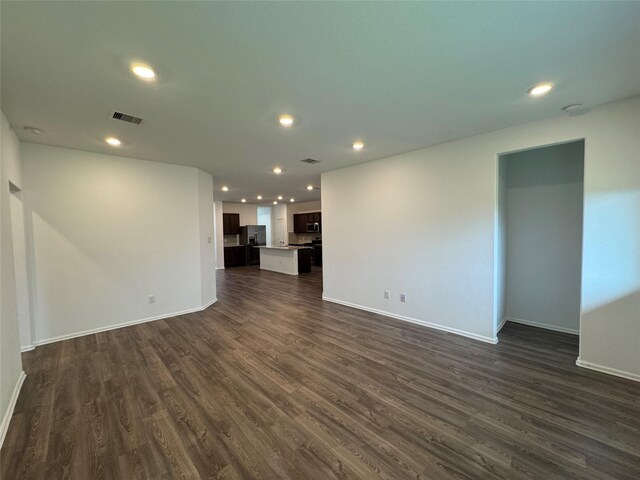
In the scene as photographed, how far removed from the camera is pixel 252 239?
35.0ft

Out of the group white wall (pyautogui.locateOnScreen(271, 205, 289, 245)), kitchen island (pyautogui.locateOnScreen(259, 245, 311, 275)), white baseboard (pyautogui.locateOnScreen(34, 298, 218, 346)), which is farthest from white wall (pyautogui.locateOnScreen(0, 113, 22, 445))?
white wall (pyautogui.locateOnScreen(271, 205, 289, 245))

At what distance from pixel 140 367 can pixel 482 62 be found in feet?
Answer: 13.6

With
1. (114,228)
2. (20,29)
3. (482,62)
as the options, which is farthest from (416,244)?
(114,228)

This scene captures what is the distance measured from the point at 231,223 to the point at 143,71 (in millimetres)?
8963

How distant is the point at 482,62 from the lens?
5.77 feet

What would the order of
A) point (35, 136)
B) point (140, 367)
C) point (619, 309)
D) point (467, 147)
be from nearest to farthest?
point (619, 309)
point (140, 367)
point (35, 136)
point (467, 147)

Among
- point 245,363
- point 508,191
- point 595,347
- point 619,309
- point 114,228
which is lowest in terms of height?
point 245,363

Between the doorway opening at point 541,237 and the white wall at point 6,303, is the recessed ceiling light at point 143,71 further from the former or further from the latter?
the doorway opening at point 541,237

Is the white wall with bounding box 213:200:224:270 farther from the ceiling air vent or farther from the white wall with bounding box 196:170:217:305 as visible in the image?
the ceiling air vent

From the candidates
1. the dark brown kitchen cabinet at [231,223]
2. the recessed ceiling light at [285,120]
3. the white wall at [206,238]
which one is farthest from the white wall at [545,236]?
the dark brown kitchen cabinet at [231,223]

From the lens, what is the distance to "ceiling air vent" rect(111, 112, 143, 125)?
8.05 ft

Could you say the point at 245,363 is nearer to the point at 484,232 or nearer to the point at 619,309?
the point at 484,232

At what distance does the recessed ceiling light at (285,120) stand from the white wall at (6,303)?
2494 mm

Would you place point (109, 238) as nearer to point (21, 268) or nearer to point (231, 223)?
point (21, 268)
